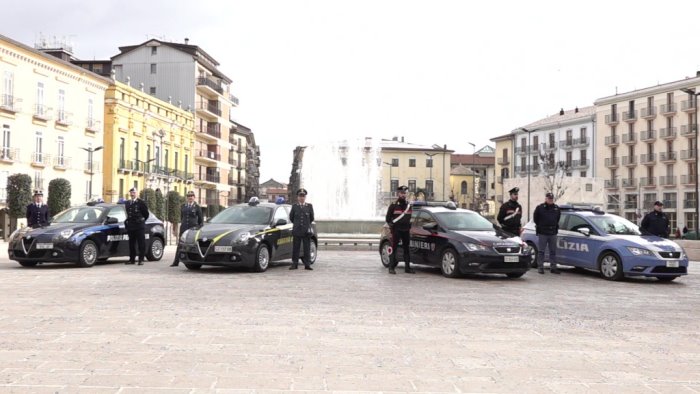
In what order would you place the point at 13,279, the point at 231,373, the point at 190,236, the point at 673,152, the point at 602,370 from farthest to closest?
the point at 673,152 → the point at 190,236 → the point at 13,279 → the point at 602,370 → the point at 231,373

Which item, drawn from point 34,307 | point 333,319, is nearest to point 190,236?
point 34,307

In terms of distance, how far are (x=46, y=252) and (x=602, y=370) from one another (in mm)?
13298

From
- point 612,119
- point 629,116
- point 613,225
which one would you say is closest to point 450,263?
point 613,225

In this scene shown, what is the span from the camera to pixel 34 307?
911 centimetres

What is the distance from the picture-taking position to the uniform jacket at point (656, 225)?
55.3 feet

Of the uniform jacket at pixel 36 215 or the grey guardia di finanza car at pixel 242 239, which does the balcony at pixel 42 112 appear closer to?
the uniform jacket at pixel 36 215

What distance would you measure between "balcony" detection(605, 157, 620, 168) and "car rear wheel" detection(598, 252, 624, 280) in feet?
243

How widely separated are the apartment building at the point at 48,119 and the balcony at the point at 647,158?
57421 mm

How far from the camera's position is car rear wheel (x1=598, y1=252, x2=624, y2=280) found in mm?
14570

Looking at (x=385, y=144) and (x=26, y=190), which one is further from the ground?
(x=385, y=144)

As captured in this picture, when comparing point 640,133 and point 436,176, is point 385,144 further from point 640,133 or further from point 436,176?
point 640,133

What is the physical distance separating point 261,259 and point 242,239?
673 mm

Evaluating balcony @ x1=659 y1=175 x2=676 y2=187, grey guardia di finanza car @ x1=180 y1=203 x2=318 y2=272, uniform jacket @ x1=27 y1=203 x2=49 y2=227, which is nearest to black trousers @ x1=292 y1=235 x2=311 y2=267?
grey guardia di finanza car @ x1=180 y1=203 x2=318 y2=272

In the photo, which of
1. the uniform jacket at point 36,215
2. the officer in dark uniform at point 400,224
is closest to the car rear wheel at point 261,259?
the officer in dark uniform at point 400,224
